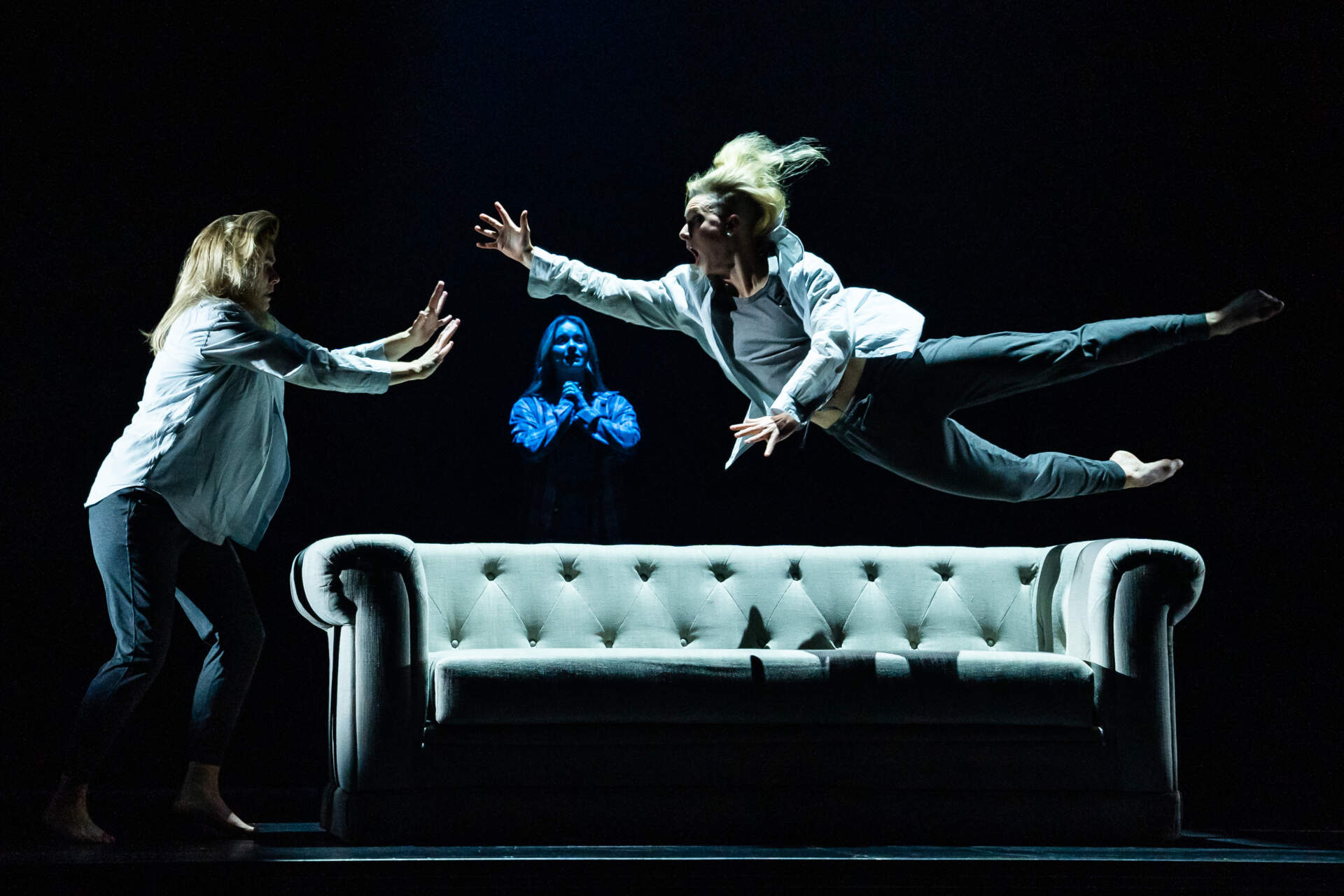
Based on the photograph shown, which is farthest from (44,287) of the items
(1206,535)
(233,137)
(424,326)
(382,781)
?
(1206,535)

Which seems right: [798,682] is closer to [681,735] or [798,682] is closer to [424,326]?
[681,735]

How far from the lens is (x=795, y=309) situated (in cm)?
270

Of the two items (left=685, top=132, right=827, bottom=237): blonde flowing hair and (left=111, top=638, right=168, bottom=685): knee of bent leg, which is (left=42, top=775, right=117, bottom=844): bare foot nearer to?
(left=111, top=638, right=168, bottom=685): knee of bent leg

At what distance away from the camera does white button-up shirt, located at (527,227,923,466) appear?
2.52 m

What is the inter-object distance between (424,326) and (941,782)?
1.72 meters

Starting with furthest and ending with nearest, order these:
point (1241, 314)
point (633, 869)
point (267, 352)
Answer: point (1241, 314) → point (267, 352) → point (633, 869)

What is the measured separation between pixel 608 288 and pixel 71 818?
5.55 feet

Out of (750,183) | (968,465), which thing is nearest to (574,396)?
(750,183)

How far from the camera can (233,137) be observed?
13.4 feet

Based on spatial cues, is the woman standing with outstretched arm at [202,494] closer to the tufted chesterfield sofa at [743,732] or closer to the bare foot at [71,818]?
the bare foot at [71,818]

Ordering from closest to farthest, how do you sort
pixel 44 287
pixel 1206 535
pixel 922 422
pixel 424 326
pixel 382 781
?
1. pixel 382 781
2. pixel 922 422
3. pixel 424 326
4. pixel 44 287
5. pixel 1206 535

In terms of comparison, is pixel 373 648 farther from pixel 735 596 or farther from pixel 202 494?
pixel 735 596

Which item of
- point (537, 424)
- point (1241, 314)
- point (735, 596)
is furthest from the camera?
point (537, 424)

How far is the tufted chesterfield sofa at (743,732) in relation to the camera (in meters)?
2.33
